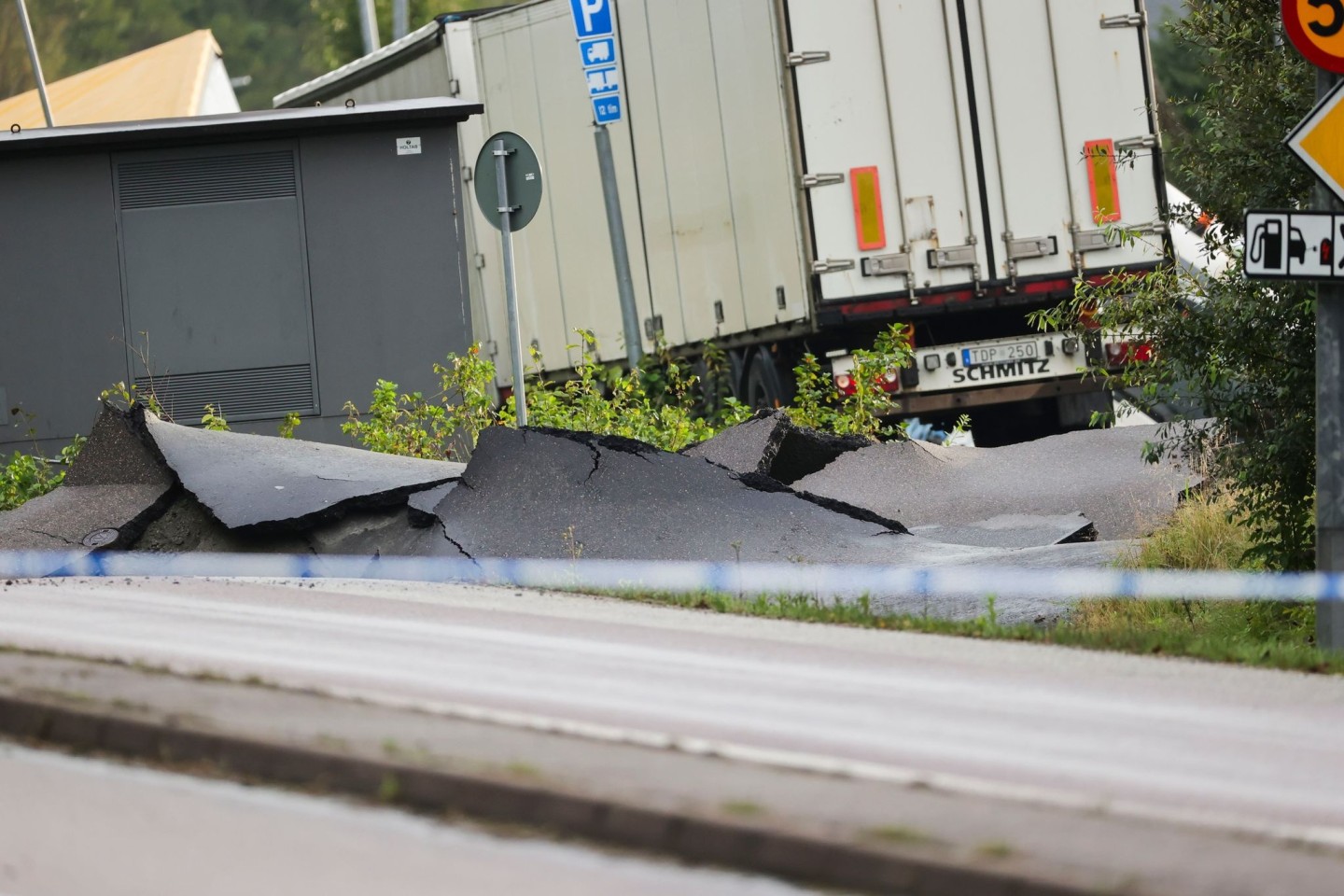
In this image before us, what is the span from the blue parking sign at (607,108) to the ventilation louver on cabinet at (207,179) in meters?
4.19

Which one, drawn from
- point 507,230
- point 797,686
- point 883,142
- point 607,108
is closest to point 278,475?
point 507,230

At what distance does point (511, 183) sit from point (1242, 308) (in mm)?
5695

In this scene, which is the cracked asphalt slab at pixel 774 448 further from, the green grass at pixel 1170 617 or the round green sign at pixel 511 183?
the green grass at pixel 1170 617

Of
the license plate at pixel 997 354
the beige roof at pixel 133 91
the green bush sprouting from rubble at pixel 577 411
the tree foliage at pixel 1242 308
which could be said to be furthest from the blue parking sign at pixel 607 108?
the beige roof at pixel 133 91

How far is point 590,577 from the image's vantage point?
1118cm

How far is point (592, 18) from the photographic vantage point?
64.3 feet

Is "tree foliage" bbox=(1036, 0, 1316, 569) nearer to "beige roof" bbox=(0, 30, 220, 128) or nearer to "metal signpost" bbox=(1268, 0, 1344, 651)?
"metal signpost" bbox=(1268, 0, 1344, 651)

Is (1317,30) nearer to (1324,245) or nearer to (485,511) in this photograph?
(1324,245)

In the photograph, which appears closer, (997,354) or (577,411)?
(577,411)

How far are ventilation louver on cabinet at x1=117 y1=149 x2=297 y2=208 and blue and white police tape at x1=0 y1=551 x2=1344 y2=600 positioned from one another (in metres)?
5.22

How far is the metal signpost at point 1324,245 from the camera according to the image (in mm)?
8539

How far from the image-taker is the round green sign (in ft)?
45.9

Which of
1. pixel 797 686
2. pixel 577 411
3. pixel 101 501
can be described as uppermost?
pixel 577 411

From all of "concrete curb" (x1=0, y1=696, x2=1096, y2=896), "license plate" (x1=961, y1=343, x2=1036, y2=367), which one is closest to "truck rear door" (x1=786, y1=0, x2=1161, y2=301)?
"license plate" (x1=961, y1=343, x2=1036, y2=367)
